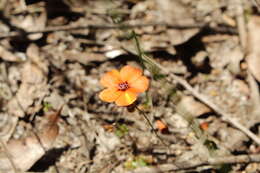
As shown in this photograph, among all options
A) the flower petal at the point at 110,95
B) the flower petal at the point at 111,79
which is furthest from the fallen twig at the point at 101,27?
the flower petal at the point at 110,95

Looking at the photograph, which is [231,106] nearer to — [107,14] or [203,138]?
[203,138]

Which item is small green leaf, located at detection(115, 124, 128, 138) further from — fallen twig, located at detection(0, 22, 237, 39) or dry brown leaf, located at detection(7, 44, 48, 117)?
fallen twig, located at detection(0, 22, 237, 39)

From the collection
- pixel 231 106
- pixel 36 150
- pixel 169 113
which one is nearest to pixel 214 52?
pixel 231 106

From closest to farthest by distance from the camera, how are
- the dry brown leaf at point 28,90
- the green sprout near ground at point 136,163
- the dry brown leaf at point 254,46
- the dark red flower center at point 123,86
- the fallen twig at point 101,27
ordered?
the dark red flower center at point 123,86
the green sprout near ground at point 136,163
the dry brown leaf at point 28,90
the dry brown leaf at point 254,46
the fallen twig at point 101,27

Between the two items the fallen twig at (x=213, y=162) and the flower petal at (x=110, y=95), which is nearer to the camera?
the flower petal at (x=110, y=95)

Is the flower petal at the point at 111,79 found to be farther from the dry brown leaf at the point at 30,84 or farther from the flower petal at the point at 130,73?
the dry brown leaf at the point at 30,84

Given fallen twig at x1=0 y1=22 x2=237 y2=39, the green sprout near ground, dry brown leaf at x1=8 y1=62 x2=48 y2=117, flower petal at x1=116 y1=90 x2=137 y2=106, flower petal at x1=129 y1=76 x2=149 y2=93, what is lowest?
the green sprout near ground

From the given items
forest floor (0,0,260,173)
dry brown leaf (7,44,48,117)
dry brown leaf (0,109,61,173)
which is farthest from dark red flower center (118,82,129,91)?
dry brown leaf (7,44,48,117)
